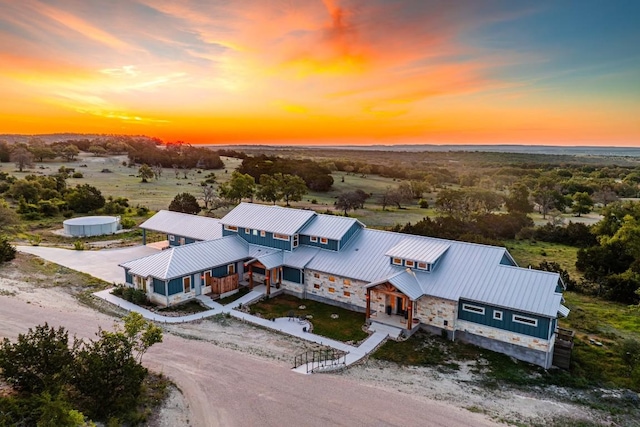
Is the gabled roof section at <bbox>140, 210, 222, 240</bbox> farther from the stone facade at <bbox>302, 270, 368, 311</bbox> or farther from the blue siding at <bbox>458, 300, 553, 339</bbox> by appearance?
the blue siding at <bbox>458, 300, 553, 339</bbox>

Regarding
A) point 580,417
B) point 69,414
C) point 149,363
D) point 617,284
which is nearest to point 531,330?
point 580,417

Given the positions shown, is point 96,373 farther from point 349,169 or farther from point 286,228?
point 349,169

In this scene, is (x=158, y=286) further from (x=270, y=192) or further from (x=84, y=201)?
(x=270, y=192)

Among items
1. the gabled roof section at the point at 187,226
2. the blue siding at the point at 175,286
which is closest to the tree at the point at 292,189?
the gabled roof section at the point at 187,226

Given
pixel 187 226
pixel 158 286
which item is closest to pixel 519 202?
pixel 187 226

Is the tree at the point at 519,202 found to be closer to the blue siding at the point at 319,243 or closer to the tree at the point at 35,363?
the blue siding at the point at 319,243

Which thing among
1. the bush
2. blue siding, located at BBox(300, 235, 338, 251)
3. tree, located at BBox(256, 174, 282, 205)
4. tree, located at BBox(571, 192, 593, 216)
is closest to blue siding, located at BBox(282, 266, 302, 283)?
blue siding, located at BBox(300, 235, 338, 251)
